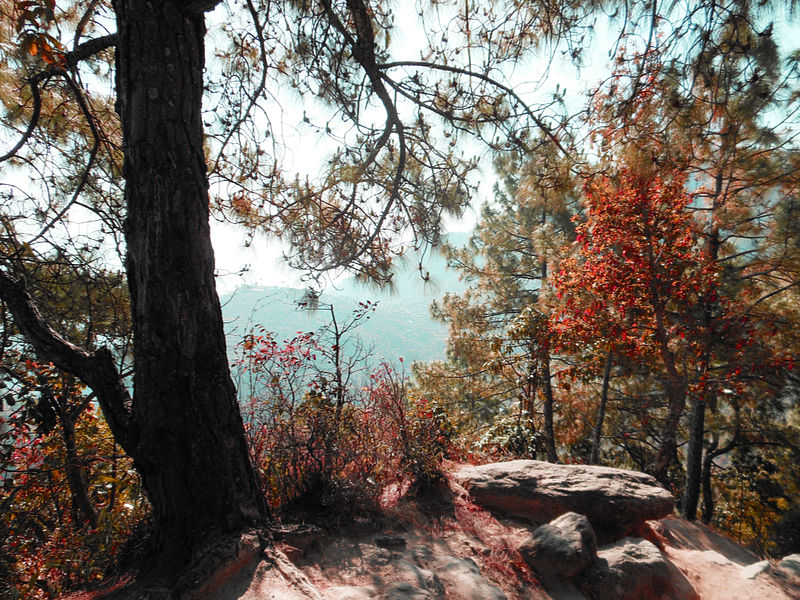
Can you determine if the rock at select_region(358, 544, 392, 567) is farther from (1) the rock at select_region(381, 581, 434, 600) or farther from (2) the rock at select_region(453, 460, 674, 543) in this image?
(2) the rock at select_region(453, 460, 674, 543)

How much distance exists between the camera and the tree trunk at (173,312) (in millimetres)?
2090

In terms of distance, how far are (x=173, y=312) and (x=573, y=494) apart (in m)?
3.55

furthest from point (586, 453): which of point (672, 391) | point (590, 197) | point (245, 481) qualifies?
point (245, 481)

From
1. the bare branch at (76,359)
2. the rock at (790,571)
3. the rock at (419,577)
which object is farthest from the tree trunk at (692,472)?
the bare branch at (76,359)

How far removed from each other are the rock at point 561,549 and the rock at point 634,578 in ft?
0.32

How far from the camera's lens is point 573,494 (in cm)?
370

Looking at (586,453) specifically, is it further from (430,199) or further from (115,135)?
(115,135)

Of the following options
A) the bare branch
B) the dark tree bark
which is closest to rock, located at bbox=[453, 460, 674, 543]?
the bare branch

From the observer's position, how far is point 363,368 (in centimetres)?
418

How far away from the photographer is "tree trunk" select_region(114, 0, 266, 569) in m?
2.09

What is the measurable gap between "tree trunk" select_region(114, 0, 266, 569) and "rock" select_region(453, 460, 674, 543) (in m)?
2.47

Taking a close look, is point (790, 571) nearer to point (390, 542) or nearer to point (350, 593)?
point (390, 542)

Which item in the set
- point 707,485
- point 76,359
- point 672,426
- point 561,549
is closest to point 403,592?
point 561,549

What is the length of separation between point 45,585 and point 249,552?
5.61 feet
